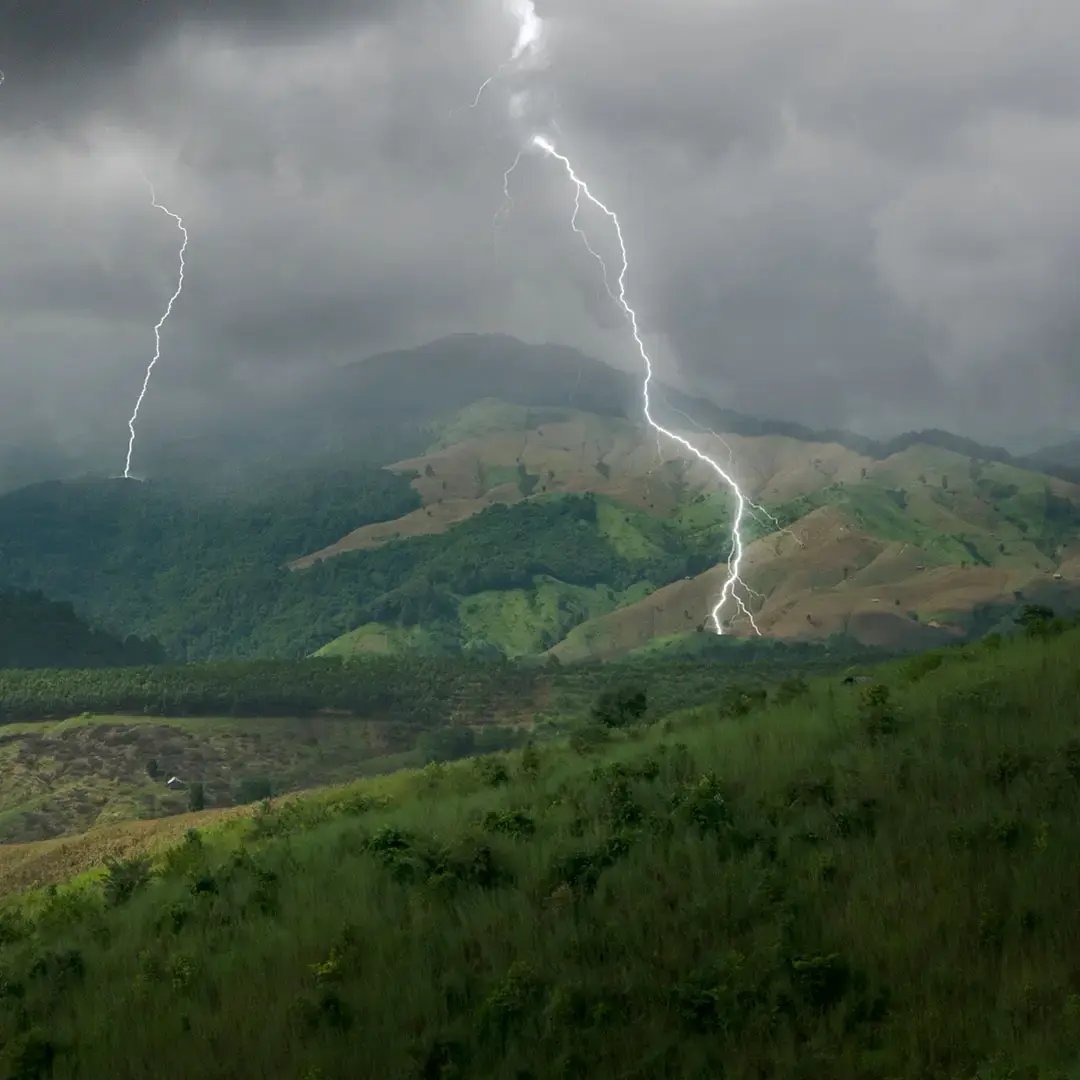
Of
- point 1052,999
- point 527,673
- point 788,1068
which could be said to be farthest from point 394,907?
point 527,673

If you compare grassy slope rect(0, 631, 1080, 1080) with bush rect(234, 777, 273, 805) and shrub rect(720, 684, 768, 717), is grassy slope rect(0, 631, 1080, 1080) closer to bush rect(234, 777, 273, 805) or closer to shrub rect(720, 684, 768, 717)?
shrub rect(720, 684, 768, 717)

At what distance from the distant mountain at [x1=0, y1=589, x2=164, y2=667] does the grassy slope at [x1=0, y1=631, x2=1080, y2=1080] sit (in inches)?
6194

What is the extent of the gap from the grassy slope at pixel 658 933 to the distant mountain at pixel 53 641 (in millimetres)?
157332

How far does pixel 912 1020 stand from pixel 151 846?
54.2 ft

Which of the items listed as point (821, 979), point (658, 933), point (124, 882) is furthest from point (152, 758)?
point (821, 979)

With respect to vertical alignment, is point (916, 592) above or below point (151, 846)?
above

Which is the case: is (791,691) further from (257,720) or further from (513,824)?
(257,720)

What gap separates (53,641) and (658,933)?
Result: 167 meters

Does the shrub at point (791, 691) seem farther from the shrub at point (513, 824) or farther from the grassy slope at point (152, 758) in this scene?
the grassy slope at point (152, 758)

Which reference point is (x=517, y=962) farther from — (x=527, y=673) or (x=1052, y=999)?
(x=527, y=673)

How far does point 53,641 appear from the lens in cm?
16362

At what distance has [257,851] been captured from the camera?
46.7 feet

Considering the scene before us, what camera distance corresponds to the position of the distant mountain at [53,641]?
159750 mm

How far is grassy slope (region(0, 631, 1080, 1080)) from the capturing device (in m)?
7.75
